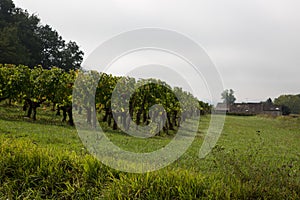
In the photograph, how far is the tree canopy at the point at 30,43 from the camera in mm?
33906

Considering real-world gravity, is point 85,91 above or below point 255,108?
below

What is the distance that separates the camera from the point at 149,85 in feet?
44.8

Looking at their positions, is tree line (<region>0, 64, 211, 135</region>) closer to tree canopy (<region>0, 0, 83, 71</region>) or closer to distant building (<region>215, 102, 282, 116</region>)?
tree canopy (<region>0, 0, 83, 71</region>)

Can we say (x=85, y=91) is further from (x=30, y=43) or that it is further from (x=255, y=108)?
(x=255, y=108)

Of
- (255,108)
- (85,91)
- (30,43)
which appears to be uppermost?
(30,43)

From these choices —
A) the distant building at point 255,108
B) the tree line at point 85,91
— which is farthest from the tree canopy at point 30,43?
the distant building at point 255,108

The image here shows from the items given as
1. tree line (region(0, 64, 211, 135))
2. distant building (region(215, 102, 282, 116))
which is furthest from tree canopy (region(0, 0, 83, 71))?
distant building (region(215, 102, 282, 116))

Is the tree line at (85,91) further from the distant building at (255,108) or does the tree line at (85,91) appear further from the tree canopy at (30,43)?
the distant building at (255,108)

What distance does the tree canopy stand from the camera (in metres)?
33.9

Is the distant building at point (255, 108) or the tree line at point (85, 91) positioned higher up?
the distant building at point (255, 108)

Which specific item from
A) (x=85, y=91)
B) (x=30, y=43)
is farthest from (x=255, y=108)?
(x=85, y=91)

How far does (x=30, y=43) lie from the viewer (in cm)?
4147

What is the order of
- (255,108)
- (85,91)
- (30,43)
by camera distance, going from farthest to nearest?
(255,108) → (30,43) → (85,91)

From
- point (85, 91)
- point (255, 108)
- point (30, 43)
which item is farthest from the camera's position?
point (255, 108)
